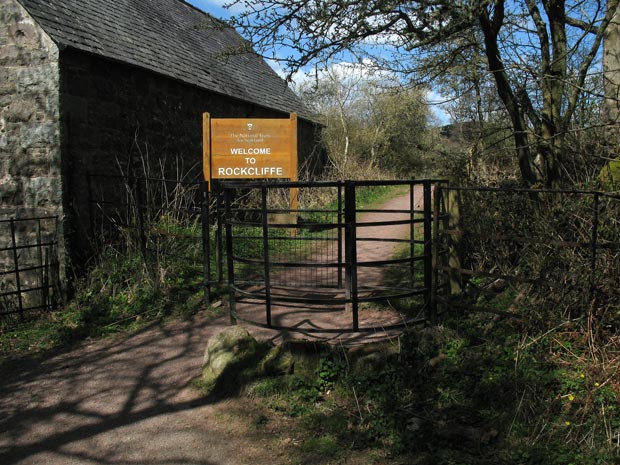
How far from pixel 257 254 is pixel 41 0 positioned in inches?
198

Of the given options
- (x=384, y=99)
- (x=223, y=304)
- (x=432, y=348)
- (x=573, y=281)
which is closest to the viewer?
(x=573, y=281)

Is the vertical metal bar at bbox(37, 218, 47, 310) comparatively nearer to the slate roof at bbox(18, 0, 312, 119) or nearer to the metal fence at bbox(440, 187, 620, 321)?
the slate roof at bbox(18, 0, 312, 119)

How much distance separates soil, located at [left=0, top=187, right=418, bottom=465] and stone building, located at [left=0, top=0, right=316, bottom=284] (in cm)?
275

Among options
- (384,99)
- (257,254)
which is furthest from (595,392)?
(384,99)

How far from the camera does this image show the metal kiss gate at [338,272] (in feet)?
15.4

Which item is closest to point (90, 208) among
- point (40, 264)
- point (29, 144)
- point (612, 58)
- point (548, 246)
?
point (40, 264)

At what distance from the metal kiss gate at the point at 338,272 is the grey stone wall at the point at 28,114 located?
8.55 ft

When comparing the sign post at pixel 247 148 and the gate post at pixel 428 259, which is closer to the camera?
the gate post at pixel 428 259

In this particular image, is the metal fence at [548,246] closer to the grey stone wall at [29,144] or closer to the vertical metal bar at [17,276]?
the grey stone wall at [29,144]

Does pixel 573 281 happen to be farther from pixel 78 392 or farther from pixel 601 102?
pixel 78 392

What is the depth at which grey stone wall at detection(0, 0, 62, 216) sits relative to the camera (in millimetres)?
7398

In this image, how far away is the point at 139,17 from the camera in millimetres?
11695

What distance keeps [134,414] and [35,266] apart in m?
4.27

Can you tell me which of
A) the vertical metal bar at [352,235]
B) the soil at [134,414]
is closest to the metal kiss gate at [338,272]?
the vertical metal bar at [352,235]
